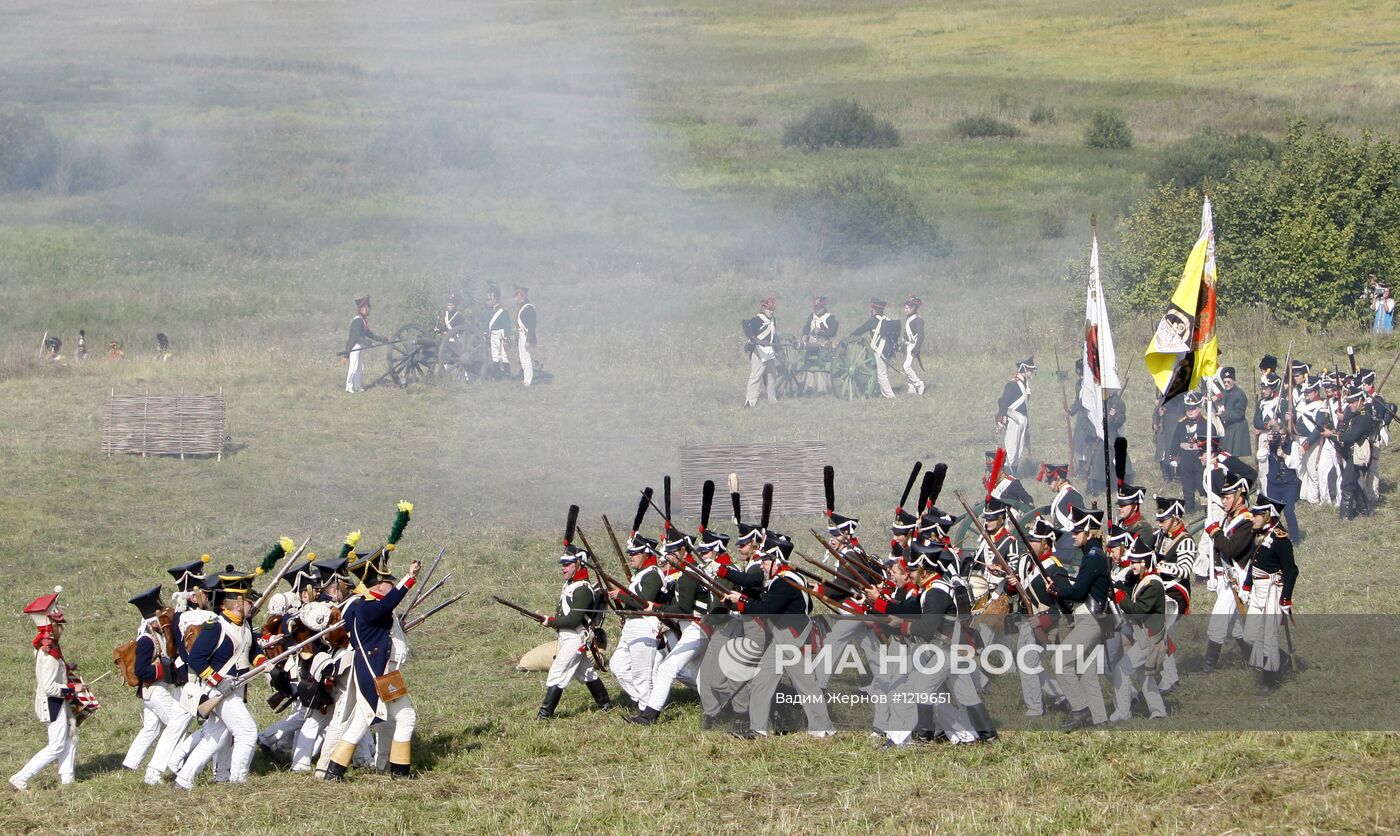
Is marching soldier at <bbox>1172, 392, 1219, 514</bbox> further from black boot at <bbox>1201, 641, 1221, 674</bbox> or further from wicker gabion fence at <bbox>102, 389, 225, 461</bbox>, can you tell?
wicker gabion fence at <bbox>102, 389, 225, 461</bbox>

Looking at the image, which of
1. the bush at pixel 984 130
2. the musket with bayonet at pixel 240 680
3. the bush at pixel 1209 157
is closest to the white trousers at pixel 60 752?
the musket with bayonet at pixel 240 680

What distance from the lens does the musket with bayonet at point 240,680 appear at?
12.1m

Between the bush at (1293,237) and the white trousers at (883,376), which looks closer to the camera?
the white trousers at (883,376)

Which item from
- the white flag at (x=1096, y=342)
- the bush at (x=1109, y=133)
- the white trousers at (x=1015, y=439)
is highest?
the bush at (x=1109, y=133)

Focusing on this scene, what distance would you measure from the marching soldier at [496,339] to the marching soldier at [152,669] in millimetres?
20040

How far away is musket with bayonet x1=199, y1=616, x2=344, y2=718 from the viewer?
12.1 meters

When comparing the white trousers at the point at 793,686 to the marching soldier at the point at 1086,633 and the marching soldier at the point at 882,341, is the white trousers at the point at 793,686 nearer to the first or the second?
the marching soldier at the point at 1086,633

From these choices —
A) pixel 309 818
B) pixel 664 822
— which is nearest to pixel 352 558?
pixel 309 818

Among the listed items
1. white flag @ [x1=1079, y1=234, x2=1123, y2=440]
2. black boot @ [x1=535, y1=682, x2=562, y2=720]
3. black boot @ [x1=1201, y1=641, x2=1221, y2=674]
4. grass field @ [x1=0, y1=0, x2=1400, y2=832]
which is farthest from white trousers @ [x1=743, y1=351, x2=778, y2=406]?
black boot @ [x1=535, y1=682, x2=562, y2=720]

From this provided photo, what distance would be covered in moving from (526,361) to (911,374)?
7731mm

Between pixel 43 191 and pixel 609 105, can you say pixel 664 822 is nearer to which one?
pixel 43 191

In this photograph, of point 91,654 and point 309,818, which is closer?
point 309,818

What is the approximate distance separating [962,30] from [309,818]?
77.5 metres

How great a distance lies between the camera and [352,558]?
13.4m
